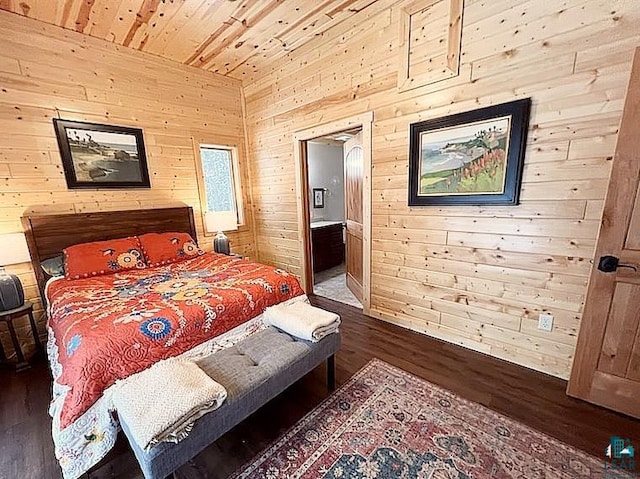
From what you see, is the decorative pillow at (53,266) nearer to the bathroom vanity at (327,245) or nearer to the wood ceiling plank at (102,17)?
the wood ceiling plank at (102,17)

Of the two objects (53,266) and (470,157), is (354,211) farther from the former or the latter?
(53,266)

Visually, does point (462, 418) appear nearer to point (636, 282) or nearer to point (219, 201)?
point (636, 282)

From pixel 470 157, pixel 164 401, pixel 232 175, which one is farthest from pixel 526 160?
pixel 232 175

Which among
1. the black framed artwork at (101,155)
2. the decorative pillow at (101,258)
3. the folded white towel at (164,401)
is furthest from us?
the black framed artwork at (101,155)

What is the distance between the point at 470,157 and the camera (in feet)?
7.16

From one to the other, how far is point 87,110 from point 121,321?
2.54m

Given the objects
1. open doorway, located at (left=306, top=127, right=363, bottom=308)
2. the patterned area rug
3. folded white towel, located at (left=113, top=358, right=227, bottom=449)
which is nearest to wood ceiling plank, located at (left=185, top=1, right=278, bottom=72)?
open doorway, located at (left=306, top=127, right=363, bottom=308)

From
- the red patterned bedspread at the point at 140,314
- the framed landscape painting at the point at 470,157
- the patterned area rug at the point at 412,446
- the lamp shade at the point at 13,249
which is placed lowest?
the patterned area rug at the point at 412,446

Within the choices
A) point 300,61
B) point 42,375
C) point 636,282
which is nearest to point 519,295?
point 636,282

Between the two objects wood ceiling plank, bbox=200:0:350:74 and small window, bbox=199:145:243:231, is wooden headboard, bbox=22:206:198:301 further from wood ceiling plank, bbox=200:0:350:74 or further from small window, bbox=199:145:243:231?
wood ceiling plank, bbox=200:0:350:74

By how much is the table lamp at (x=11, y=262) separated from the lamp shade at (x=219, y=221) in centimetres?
162

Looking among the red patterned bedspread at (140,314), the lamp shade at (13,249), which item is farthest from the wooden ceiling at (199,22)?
the red patterned bedspread at (140,314)

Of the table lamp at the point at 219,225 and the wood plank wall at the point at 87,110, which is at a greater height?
the wood plank wall at the point at 87,110

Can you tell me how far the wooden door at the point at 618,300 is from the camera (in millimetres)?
1469
